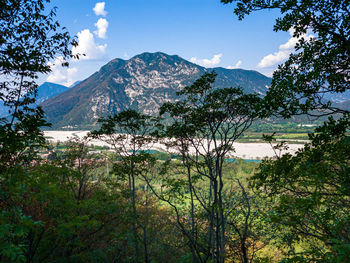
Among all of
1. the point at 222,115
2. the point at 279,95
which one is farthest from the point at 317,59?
the point at 222,115

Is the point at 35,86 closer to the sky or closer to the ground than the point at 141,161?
closer to the sky

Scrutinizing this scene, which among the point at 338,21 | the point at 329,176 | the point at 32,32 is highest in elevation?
the point at 32,32

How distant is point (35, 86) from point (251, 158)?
94.5 metres

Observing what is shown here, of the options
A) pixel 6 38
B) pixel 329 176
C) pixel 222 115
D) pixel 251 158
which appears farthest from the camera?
pixel 251 158

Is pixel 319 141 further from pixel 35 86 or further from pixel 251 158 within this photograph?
pixel 251 158

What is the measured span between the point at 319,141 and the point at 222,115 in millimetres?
5679

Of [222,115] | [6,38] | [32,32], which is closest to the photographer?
[6,38]

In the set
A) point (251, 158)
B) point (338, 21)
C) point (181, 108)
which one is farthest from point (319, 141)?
point (251, 158)

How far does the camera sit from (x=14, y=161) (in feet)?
19.0

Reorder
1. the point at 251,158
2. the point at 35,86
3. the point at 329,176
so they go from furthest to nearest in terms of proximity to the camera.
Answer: the point at 251,158 → the point at 35,86 → the point at 329,176

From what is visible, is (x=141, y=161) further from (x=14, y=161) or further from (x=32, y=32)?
(x=32, y=32)

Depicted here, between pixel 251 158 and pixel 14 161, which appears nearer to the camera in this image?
pixel 14 161

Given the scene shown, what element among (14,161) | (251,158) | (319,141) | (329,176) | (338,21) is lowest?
(251,158)

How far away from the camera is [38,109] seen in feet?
17.2
